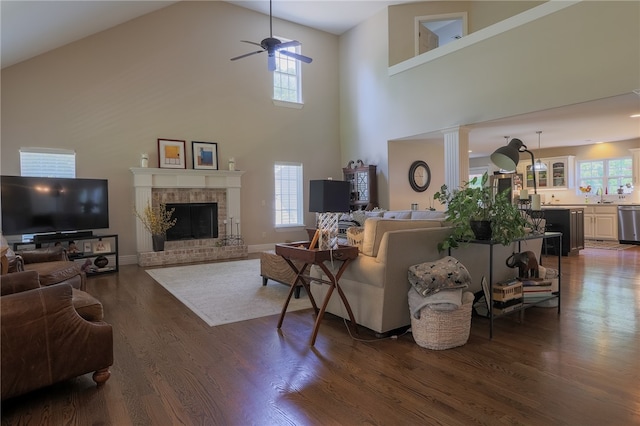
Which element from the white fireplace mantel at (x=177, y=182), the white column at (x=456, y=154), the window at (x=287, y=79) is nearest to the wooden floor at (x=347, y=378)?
the white fireplace mantel at (x=177, y=182)

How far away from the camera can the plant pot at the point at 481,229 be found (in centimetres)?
313

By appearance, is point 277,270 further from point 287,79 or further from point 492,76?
point 287,79

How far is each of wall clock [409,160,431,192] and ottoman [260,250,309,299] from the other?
4.96m

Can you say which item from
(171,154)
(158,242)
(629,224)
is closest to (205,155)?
(171,154)

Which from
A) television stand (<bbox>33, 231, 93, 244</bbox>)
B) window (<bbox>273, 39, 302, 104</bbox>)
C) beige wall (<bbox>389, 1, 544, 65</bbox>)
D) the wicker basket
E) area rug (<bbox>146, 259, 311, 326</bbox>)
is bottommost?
area rug (<bbox>146, 259, 311, 326</bbox>)

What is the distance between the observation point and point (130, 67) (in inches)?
272

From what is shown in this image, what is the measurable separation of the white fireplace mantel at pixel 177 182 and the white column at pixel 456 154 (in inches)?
166

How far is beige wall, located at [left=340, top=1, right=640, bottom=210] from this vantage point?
188 inches

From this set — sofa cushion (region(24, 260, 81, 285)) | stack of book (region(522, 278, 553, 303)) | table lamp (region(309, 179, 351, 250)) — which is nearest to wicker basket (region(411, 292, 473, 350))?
table lamp (region(309, 179, 351, 250))

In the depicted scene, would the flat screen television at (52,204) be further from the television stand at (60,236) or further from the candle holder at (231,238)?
the candle holder at (231,238)

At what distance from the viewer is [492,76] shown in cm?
607

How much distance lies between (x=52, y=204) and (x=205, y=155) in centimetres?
285

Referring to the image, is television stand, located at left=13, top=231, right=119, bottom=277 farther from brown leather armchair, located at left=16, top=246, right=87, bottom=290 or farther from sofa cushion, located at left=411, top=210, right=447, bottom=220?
sofa cushion, located at left=411, top=210, right=447, bottom=220

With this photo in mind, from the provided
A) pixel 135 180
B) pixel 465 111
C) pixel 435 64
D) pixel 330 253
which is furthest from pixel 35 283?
pixel 435 64
